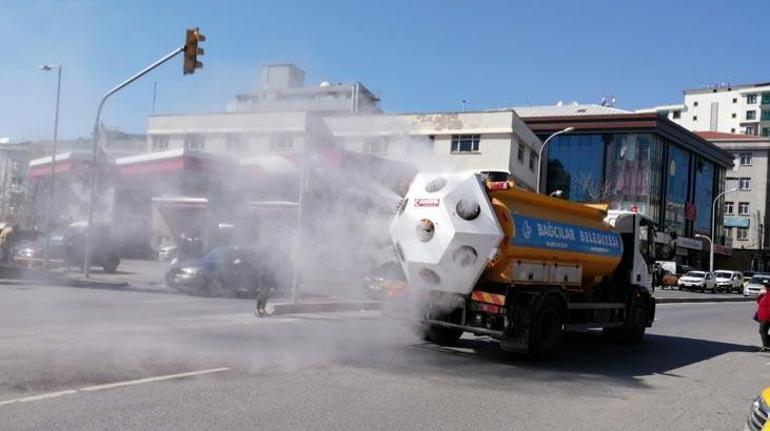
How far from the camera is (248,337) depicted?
36.6 ft

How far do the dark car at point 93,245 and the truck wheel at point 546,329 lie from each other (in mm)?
7630

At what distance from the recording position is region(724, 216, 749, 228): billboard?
306 feet

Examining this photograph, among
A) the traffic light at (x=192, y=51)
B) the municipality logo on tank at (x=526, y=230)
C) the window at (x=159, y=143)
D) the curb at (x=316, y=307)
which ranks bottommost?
the curb at (x=316, y=307)

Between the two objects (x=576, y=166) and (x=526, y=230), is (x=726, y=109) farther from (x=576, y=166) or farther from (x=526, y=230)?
(x=526, y=230)

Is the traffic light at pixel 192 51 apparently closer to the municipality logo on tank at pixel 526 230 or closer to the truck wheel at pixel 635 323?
the municipality logo on tank at pixel 526 230

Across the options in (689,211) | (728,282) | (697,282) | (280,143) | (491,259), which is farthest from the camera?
(689,211)

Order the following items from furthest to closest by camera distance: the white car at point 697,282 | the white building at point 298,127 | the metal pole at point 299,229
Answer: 1. the white car at point 697,282
2. the metal pole at point 299,229
3. the white building at point 298,127

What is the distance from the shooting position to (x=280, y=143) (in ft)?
33.1

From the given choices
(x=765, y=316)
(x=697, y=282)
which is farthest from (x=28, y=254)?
(x=697, y=282)

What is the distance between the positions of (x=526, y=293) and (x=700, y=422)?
135 inches

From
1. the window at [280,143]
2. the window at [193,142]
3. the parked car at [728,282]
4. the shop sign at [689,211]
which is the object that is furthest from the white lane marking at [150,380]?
the shop sign at [689,211]

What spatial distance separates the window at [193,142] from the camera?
9.40 meters

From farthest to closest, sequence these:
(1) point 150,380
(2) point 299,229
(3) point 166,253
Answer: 1. (3) point 166,253
2. (2) point 299,229
3. (1) point 150,380

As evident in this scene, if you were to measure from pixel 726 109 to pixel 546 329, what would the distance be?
11641 cm
